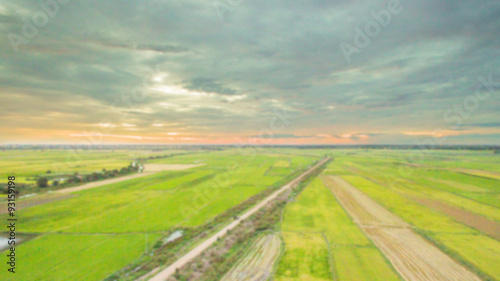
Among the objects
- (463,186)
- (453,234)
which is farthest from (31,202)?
(463,186)

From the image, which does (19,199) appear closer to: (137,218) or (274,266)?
(137,218)

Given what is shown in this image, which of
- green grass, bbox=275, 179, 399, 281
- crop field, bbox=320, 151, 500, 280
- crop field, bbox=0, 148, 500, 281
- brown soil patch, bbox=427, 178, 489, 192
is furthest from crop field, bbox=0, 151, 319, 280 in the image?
brown soil patch, bbox=427, 178, 489, 192

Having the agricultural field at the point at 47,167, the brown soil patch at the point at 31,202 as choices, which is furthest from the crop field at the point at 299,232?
the agricultural field at the point at 47,167

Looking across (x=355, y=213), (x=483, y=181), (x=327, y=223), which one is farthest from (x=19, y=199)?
(x=483, y=181)

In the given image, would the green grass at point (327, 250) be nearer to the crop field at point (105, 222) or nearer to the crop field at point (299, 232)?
the crop field at point (299, 232)

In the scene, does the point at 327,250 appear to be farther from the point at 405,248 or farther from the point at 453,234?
the point at 453,234

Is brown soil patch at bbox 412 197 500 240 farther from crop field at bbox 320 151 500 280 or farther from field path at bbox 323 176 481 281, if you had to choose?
field path at bbox 323 176 481 281
